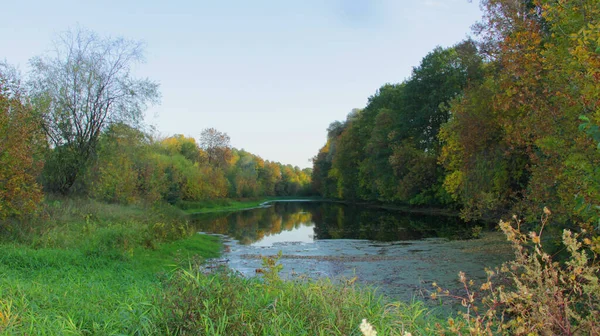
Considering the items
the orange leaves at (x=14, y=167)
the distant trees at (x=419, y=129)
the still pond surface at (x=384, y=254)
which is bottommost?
the still pond surface at (x=384, y=254)

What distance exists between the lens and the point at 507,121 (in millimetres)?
15445

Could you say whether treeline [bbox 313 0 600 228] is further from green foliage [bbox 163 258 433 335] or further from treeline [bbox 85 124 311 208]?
treeline [bbox 85 124 311 208]

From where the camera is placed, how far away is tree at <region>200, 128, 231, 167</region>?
81.3 metres

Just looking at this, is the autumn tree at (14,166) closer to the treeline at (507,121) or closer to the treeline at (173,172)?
the treeline at (173,172)

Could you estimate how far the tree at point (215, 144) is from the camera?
81312 millimetres

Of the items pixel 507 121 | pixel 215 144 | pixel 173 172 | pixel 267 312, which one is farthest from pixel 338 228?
pixel 215 144

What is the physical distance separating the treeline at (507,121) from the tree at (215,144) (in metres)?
33.8

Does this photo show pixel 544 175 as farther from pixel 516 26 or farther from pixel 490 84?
pixel 490 84

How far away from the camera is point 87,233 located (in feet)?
46.0

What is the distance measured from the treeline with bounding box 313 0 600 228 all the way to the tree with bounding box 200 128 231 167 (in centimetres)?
3378

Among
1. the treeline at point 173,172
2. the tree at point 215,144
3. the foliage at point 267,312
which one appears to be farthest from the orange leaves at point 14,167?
the tree at point 215,144

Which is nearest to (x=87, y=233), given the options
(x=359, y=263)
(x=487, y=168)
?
(x=359, y=263)

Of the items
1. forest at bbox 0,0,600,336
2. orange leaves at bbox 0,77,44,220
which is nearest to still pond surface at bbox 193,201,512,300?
forest at bbox 0,0,600,336

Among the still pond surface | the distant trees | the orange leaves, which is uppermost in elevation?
the distant trees
